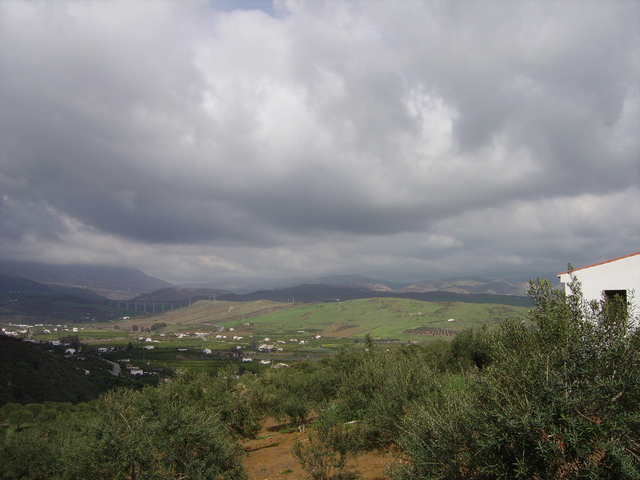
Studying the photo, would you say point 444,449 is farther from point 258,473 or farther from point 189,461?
point 258,473

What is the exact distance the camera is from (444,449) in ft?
31.8

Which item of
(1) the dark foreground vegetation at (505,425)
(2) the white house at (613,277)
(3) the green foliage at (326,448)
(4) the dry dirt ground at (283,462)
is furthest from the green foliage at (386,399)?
(2) the white house at (613,277)

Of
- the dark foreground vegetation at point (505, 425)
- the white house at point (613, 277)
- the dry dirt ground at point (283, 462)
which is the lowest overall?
the dry dirt ground at point (283, 462)

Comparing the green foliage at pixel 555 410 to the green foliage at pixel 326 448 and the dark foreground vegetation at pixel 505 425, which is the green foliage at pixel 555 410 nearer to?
the dark foreground vegetation at pixel 505 425

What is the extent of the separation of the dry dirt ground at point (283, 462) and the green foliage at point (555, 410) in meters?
4.63

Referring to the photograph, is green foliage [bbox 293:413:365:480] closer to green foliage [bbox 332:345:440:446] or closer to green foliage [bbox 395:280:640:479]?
green foliage [bbox 332:345:440:446]

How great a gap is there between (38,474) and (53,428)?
19.4m

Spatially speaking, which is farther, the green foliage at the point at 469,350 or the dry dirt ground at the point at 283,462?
the green foliage at the point at 469,350

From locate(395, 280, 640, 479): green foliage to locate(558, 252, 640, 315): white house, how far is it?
44.3 ft

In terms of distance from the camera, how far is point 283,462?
25.0 meters

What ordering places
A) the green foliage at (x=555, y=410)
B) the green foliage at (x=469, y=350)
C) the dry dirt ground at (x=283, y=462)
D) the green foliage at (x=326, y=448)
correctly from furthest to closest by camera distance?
1. the green foliage at (x=469, y=350)
2. the dry dirt ground at (x=283, y=462)
3. the green foliage at (x=326, y=448)
4. the green foliage at (x=555, y=410)

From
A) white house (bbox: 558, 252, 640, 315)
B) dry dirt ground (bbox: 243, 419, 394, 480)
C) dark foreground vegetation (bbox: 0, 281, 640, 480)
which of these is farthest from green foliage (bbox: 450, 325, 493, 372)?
dark foreground vegetation (bbox: 0, 281, 640, 480)

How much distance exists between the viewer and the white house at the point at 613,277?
1992cm

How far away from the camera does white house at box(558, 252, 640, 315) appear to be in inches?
784
